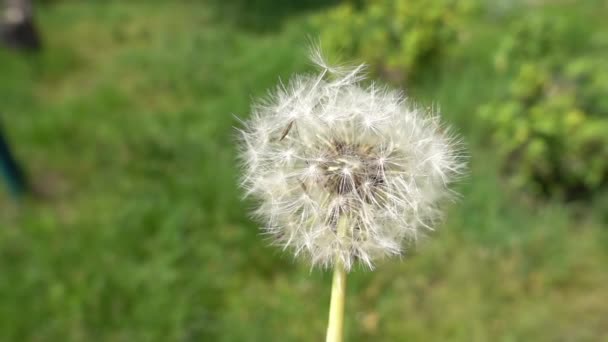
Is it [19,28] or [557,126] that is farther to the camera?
[19,28]

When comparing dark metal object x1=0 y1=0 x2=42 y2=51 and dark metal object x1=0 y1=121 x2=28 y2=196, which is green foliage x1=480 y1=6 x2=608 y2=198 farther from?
dark metal object x1=0 y1=0 x2=42 y2=51

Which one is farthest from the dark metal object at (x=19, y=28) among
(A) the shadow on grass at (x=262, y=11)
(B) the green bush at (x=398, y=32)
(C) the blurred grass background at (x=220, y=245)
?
(B) the green bush at (x=398, y=32)

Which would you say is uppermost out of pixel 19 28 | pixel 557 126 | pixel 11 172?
pixel 19 28

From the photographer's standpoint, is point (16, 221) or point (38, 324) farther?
point (16, 221)

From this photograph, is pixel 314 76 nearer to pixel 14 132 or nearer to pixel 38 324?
pixel 38 324

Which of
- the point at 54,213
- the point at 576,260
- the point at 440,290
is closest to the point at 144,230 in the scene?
the point at 54,213

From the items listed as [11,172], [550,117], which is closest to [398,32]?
[550,117]

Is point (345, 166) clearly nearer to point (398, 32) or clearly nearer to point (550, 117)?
point (550, 117)

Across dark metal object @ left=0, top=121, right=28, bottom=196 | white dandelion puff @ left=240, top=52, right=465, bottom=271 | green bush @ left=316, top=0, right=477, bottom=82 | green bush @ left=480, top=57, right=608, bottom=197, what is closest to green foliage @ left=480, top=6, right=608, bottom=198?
green bush @ left=480, top=57, right=608, bottom=197
